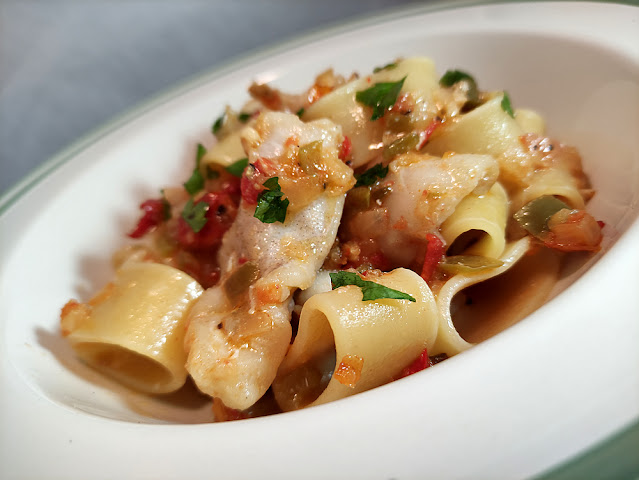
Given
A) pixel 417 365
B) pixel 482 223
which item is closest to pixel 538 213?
pixel 482 223

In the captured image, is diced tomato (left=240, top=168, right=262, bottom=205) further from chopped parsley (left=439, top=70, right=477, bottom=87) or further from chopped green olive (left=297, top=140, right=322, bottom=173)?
chopped parsley (left=439, top=70, right=477, bottom=87)

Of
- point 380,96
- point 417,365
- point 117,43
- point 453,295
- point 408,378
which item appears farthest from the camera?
point 117,43

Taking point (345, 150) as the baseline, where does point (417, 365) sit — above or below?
below

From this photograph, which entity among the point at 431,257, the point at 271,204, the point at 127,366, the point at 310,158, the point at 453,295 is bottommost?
the point at 127,366

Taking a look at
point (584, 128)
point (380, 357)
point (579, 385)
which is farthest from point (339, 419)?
point (584, 128)

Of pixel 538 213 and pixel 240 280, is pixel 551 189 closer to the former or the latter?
pixel 538 213

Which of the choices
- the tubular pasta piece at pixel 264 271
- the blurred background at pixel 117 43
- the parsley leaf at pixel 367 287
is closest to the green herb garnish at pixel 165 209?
the tubular pasta piece at pixel 264 271

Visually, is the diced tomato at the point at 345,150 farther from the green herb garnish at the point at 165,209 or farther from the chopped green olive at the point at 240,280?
the green herb garnish at the point at 165,209

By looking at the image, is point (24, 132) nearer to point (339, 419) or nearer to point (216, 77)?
point (216, 77)
